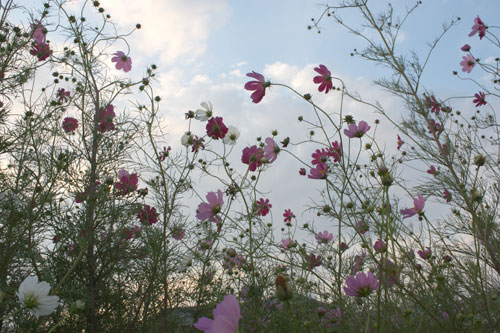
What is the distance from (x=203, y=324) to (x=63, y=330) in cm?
175

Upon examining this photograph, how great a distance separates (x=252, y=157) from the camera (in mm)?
1761

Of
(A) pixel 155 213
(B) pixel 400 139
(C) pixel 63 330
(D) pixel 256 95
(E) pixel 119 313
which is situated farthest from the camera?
(B) pixel 400 139

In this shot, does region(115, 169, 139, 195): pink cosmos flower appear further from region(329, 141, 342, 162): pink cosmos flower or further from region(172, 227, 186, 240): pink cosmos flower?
region(329, 141, 342, 162): pink cosmos flower

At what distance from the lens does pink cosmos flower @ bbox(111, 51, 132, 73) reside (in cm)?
265

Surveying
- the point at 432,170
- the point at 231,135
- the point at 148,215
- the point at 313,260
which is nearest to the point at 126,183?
the point at 148,215

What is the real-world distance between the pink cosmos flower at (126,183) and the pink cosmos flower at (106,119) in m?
0.34

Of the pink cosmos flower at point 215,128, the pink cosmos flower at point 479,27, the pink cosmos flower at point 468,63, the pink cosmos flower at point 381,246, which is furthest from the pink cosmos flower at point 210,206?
the pink cosmos flower at point 468,63

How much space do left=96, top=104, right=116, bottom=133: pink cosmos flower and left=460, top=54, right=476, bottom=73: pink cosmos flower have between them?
2.92 meters

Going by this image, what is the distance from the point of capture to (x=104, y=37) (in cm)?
258

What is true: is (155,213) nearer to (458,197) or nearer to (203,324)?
(203,324)

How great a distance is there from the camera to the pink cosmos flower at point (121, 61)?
2.65m

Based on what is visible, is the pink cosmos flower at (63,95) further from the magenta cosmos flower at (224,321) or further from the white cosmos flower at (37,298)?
the magenta cosmos flower at (224,321)

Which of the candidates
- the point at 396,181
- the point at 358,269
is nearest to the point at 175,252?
the point at 358,269

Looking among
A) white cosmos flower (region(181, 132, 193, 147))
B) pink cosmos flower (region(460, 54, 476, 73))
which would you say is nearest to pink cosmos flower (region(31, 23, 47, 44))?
white cosmos flower (region(181, 132, 193, 147))
